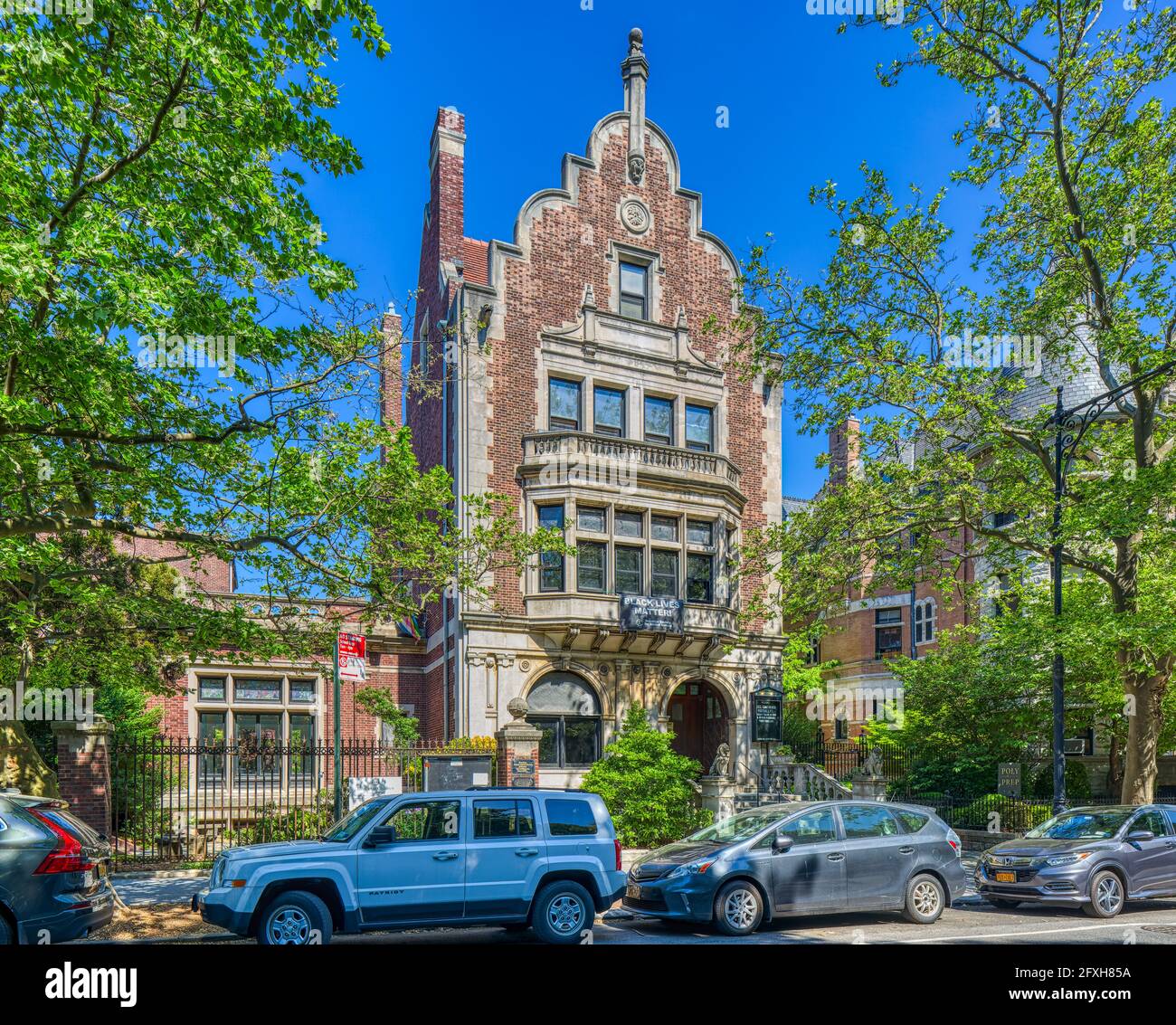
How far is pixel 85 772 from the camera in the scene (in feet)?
46.7

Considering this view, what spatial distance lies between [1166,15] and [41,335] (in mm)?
19223

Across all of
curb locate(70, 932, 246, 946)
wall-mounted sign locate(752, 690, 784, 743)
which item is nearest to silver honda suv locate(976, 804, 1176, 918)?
curb locate(70, 932, 246, 946)

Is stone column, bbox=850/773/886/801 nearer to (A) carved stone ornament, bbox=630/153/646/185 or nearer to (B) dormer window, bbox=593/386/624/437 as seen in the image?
(B) dormer window, bbox=593/386/624/437

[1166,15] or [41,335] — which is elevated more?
[1166,15]

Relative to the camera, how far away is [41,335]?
9586 millimetres

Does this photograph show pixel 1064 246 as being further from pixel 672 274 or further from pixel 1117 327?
pixel 672 274

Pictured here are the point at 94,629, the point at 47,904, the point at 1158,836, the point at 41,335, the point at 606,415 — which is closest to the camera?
the point at 47,904

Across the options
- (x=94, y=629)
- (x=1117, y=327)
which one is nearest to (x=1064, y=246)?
(x=1117, y=327)

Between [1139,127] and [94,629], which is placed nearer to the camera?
[94,629]

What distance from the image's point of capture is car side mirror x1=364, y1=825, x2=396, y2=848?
9.66 m

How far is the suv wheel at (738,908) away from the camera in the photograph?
10766mm

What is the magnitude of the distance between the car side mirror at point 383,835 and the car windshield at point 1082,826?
984 centimetres

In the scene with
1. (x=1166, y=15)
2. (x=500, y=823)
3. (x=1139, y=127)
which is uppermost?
(x=1166, y=15)

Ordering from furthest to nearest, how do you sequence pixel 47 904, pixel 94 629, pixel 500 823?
pixel 94 629
pixel 500 823
pixel 47 904
